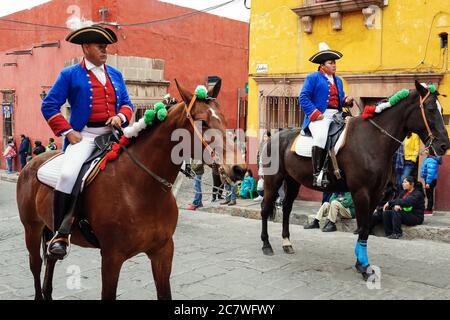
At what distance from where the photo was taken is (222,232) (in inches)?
364

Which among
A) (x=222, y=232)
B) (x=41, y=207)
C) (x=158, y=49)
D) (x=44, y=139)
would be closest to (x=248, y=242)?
(x=222, y=232)

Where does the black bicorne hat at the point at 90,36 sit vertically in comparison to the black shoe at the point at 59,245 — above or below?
above

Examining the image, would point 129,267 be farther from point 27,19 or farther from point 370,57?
point 27,19

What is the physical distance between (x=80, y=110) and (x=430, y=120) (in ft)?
14.0

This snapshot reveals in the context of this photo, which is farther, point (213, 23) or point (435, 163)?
point (213, 23)

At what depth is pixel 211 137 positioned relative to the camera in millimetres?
3459

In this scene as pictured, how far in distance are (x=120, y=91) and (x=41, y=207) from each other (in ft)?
4.39

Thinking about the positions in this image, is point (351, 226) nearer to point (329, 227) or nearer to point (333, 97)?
point (329, 227)

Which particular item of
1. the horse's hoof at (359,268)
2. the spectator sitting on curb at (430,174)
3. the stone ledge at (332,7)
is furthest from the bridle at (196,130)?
the stone ledge at (332,7)

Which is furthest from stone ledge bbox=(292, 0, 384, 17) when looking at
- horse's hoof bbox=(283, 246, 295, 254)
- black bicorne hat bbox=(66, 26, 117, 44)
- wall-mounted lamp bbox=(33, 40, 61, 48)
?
→ wall-mounted lamp bbox=(33, 40, 61, 48)

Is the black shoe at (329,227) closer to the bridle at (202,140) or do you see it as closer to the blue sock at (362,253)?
the blue sock at (362,253)

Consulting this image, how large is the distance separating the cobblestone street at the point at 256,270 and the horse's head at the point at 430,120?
1681mm

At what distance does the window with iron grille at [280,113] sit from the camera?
12.2 m
